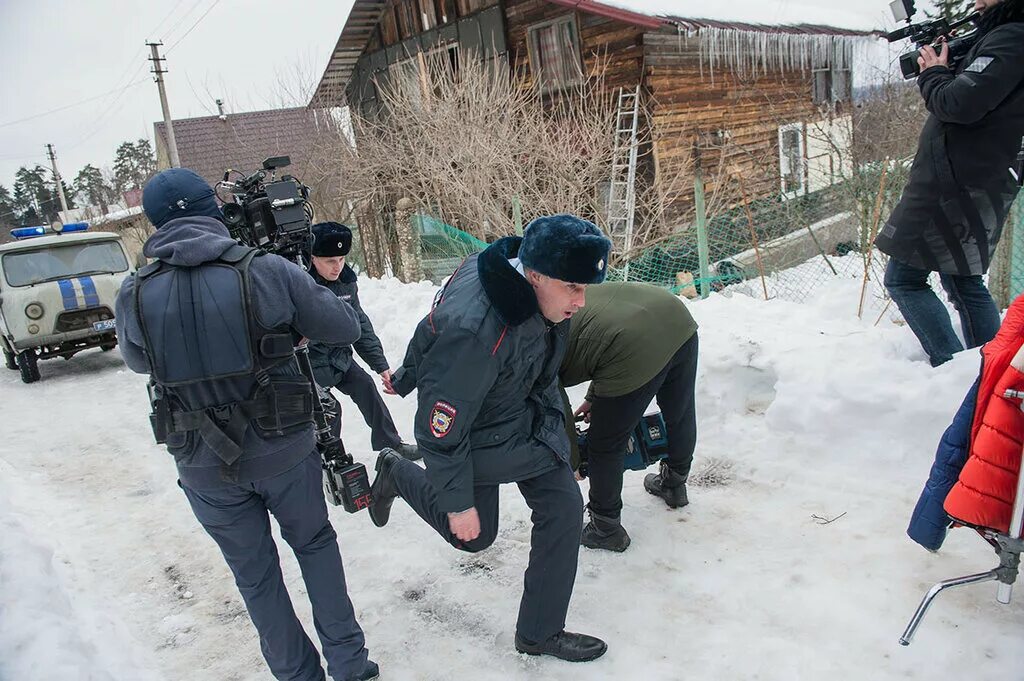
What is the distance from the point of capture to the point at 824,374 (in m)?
3.87

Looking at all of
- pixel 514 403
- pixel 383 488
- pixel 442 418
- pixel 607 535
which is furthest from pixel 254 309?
pixel 607 535

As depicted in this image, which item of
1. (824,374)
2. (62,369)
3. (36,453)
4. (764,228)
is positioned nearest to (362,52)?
(62,369)

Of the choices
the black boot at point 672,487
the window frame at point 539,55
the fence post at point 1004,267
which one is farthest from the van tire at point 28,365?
the fence post at point 1004,267

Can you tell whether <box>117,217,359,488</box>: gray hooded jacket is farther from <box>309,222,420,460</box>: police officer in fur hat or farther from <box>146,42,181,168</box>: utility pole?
<box>146,42,181,168</box>: utility pole

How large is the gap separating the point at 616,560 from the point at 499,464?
1.08m

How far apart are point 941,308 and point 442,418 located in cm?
275

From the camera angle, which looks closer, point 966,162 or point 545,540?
point 545,540

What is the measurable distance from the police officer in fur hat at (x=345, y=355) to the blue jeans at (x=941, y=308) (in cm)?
274

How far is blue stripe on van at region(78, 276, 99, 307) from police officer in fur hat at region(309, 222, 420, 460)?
6.44 metres

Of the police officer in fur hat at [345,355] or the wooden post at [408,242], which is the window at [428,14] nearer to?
the wooden post at [408,242]

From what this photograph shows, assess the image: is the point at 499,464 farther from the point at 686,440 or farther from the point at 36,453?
the point at 36,453

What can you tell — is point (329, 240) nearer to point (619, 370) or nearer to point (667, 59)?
point (619, 370)

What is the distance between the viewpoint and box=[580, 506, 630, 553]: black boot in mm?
3219

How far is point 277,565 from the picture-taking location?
249cm
